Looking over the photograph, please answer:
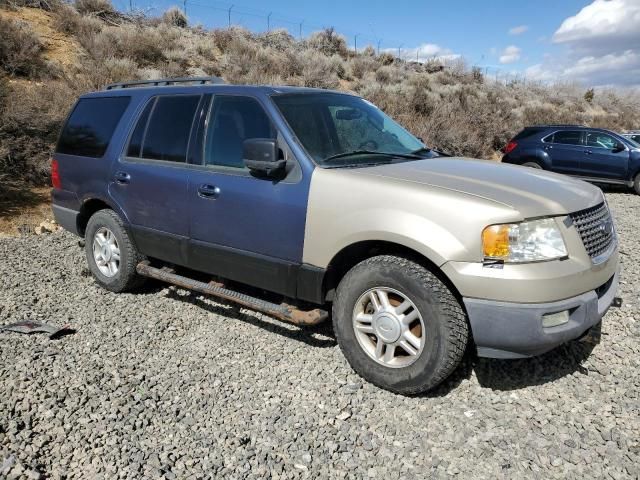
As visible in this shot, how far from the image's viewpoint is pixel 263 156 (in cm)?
353

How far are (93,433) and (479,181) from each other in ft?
9.07

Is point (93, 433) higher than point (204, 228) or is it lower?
lower

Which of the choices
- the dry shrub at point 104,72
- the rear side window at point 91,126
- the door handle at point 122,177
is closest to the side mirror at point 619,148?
the rear side window at point 91,126

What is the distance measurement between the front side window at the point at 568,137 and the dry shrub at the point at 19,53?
45.7ft

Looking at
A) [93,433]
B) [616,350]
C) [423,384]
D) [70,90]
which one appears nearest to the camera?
[93,433]

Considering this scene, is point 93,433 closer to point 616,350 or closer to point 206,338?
point 206,338

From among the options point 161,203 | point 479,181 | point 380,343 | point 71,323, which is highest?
point 479,181

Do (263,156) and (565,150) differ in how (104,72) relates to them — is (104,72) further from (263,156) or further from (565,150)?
(263,156)

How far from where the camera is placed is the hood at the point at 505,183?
10.00ft

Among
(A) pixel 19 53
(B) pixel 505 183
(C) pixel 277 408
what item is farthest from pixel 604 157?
(A) pixel 19 53

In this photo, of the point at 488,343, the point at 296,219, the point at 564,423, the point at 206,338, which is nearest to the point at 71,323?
the point at 206,338

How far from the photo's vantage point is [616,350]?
3928 millimetres

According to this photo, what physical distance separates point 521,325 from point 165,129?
3.31m

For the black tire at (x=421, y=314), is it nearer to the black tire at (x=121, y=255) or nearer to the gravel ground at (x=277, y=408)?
the gravel ground at (x=277, y=408)
